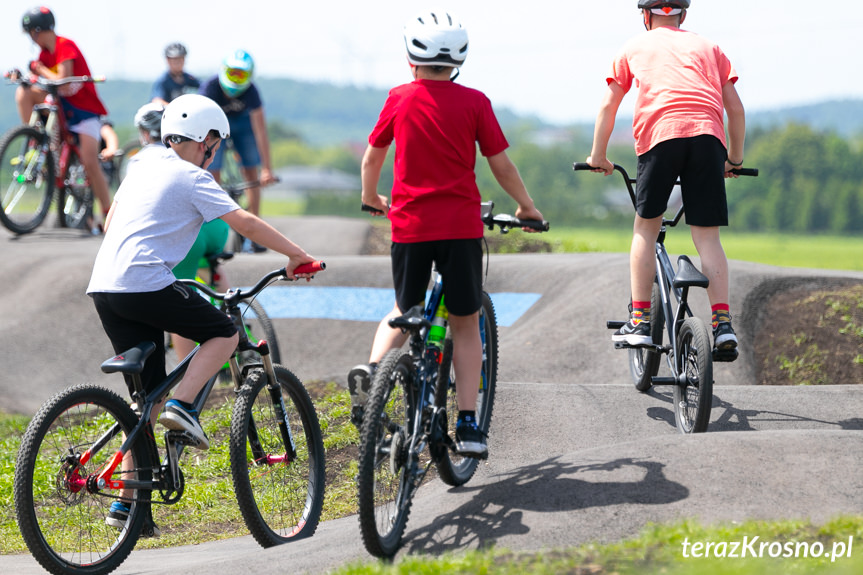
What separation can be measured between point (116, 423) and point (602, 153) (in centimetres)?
310

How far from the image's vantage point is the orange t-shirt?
5.04m

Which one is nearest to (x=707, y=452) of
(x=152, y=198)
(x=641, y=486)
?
(x=641, y=486)

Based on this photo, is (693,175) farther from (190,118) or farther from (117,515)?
(117,515)

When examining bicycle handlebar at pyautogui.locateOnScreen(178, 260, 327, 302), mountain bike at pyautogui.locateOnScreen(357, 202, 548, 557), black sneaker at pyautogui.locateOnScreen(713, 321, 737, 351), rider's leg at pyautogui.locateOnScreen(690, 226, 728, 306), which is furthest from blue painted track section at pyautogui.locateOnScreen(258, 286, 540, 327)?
bicycle handlebar at pyautogui.locateOnScreen(178, 260, 327, 302)

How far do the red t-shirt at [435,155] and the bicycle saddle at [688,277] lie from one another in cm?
153

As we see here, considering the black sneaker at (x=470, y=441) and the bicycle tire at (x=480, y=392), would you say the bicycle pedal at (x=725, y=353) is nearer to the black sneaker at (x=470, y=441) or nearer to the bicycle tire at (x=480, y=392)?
the bicycle tire at (x=480, y=392)

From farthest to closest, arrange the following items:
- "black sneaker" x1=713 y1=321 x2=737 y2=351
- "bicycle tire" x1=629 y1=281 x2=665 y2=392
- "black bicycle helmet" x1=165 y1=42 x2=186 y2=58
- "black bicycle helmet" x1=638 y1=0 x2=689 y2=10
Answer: "black bicycle helmet" x1=165 y1=42 x2=186 y2=58
"bicycle tire" x1=629 y1=281 x2=665 y2=392
"black bicycle helmet" x1=638 y1=0 x2=689 y2=10
"black sneaker" x1=713 y1=321 x2=737 y2=351

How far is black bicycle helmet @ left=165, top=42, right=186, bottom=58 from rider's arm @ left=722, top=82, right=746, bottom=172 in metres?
7.89

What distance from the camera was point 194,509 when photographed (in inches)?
209

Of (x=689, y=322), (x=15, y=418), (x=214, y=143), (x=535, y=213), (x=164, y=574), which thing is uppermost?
(x=214, y=143)

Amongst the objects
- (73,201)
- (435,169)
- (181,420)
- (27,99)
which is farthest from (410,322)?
(73,201)

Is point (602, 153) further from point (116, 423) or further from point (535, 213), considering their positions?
point (116, 423)

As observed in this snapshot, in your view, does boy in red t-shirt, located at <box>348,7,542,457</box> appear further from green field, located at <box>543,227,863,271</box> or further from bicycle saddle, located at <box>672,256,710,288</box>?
green field, located at <box>543,227,863,271</box>

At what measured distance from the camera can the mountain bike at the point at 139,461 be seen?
375 centimetres
